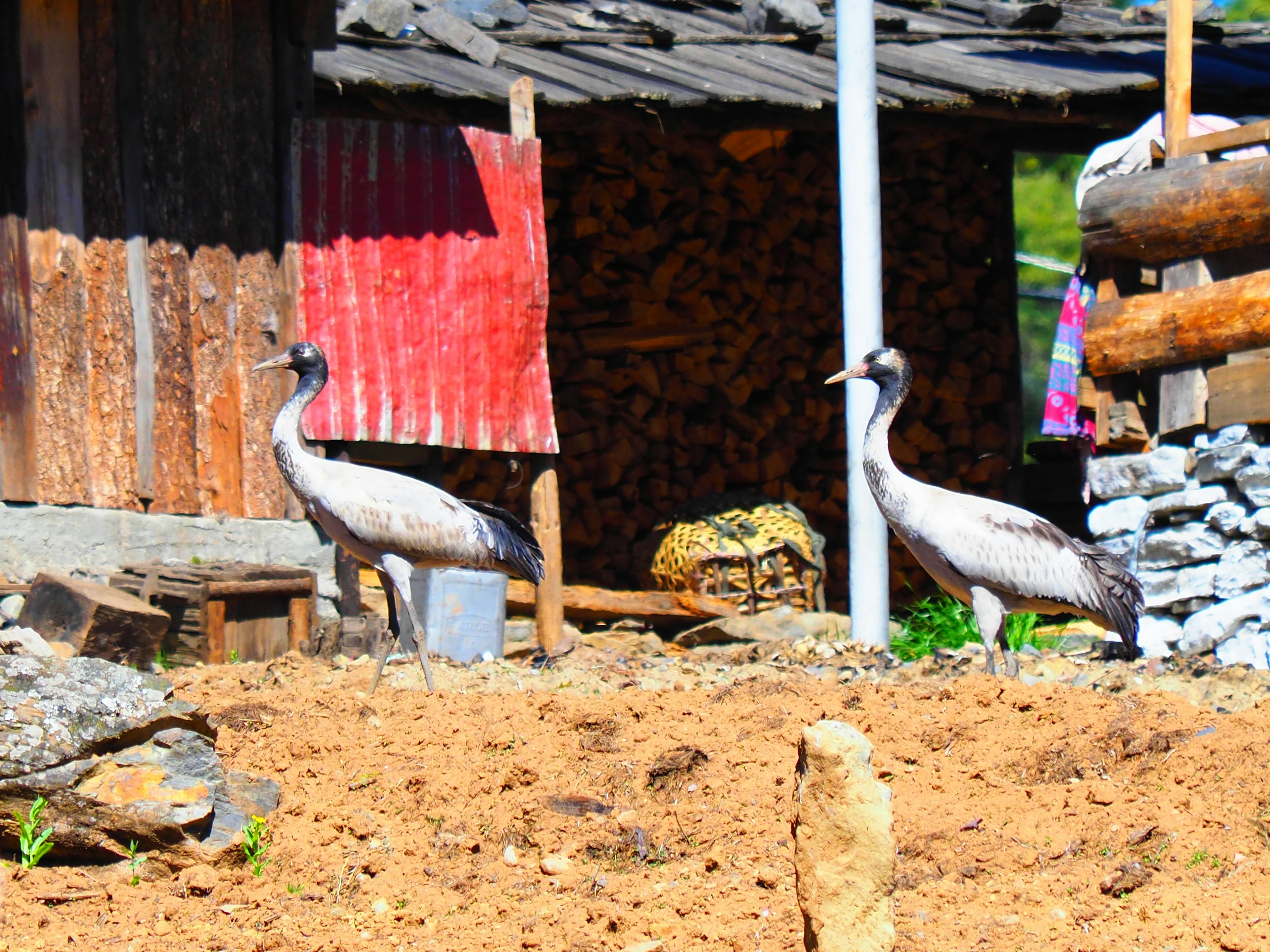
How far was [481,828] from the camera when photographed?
16.8 ft

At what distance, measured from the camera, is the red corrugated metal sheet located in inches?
328

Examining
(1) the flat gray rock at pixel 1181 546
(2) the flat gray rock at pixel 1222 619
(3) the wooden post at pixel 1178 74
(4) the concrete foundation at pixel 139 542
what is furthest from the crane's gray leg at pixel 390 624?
(3) the wooden post at pixel 1178 74

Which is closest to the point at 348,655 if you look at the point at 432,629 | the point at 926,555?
the point at 432,629

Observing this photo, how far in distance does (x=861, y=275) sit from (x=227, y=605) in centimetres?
366

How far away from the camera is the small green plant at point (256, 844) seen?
4828 millimetres

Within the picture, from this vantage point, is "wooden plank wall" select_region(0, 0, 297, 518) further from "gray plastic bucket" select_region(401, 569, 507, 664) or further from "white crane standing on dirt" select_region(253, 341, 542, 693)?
"gray plastic bucket" select_region(401, 569, 507, 664)

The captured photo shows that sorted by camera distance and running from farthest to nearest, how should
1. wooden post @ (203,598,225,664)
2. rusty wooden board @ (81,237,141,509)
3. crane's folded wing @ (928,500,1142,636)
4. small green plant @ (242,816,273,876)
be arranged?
→ rusty wooden board @ (81,237,141,509) < wooden post @ (203,598,225,664) < crane's folded wing @ (928,500,1142,636) < small green plant @ (242,816,273,876)

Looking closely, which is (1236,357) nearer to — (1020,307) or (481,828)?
(481,828)

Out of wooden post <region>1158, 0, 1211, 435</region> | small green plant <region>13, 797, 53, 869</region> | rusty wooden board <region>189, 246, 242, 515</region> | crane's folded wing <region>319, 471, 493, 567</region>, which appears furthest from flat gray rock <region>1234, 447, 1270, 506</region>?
small green plant <region>13, 797, 53, 869</region>

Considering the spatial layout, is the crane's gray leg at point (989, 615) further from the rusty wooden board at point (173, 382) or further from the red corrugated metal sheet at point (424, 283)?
the rusty wooden board at point (173, 382)

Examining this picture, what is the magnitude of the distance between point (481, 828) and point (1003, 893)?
64.9 inches

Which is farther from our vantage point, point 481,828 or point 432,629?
point 432,629

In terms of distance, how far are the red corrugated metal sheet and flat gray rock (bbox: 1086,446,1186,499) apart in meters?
2.98

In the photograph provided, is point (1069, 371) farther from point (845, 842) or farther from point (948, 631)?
point (845, 842)
